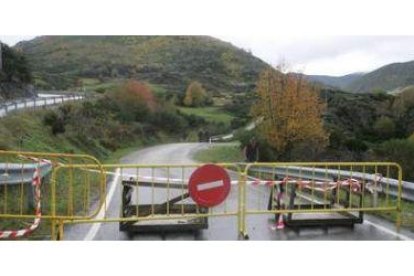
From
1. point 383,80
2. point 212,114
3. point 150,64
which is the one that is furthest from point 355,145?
point 150,64

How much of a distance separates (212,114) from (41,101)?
6.01 meters

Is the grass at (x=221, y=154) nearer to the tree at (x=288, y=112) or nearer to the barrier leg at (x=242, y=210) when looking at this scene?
the tree at (x=288, y=112)

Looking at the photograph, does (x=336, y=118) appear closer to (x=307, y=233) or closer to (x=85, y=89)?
(x=307, y=233)

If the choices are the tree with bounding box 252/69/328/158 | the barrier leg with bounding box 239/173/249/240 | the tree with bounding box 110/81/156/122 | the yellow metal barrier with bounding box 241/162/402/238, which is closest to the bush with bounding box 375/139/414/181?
the yellow metal barrier with bounding box 241/162/402/238

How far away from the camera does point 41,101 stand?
18.2 m

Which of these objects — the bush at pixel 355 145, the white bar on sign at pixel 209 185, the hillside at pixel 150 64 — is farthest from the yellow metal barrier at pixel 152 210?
the hillside at pixel 150 64

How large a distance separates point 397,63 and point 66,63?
771cm

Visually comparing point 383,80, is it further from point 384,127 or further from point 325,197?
point 325,197

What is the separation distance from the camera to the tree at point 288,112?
12.7 m

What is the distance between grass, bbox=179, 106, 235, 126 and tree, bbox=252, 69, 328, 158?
1.09 meters

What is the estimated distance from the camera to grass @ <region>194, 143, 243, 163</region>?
12.3m

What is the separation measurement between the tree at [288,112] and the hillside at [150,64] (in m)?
0.47

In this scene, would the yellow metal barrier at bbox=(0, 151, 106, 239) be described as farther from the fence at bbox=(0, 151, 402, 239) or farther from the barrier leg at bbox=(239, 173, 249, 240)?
the barrier leg at bbox=(239, 173, 249, 240)
